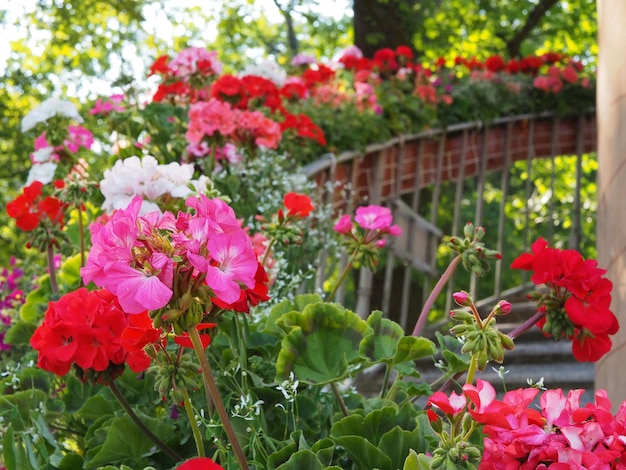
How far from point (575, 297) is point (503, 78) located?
528 centimetres

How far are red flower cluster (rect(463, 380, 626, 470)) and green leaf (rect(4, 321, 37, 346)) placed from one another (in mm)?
1295

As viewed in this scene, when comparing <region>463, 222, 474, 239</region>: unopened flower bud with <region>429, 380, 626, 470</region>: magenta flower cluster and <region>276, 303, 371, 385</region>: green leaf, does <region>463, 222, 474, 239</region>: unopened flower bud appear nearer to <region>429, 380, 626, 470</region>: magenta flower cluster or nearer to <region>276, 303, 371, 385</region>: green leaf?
<region>276, 303, 371, 385</region>: green leaf

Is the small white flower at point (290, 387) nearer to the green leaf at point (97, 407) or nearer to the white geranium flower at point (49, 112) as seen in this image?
the green leaf at point (97, 407)

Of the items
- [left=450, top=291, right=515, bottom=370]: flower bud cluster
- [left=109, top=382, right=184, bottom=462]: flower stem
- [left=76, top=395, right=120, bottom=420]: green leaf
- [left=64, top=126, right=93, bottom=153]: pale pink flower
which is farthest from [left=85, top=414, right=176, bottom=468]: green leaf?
[left=64, top=126, right=93, bottom=153]: pale pink flower

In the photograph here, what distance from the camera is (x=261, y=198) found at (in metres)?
2.87

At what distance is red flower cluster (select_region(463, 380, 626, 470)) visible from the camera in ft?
3.17

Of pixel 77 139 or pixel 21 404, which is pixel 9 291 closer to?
pixel 77 139

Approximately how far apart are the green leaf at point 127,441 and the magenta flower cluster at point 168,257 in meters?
0.53

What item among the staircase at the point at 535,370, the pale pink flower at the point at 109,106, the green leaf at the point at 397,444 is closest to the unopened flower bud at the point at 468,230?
the green leaf at the point at 397,444

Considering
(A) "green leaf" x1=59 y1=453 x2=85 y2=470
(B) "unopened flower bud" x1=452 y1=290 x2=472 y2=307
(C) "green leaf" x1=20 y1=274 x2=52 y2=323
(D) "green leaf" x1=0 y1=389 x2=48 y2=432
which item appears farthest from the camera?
(C) "green leaf" x1=20 y1=274 x2=52 y2=323

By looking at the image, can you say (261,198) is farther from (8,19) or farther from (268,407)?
(8,19)

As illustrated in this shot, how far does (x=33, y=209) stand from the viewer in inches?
80.7

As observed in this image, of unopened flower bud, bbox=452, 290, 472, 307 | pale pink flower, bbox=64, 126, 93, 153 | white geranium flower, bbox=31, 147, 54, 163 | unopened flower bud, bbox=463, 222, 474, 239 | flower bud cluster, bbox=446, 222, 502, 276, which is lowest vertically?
unopened flower bud, bbox=452, 290, 472, 307

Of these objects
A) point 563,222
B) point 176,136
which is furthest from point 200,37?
point 176,136
